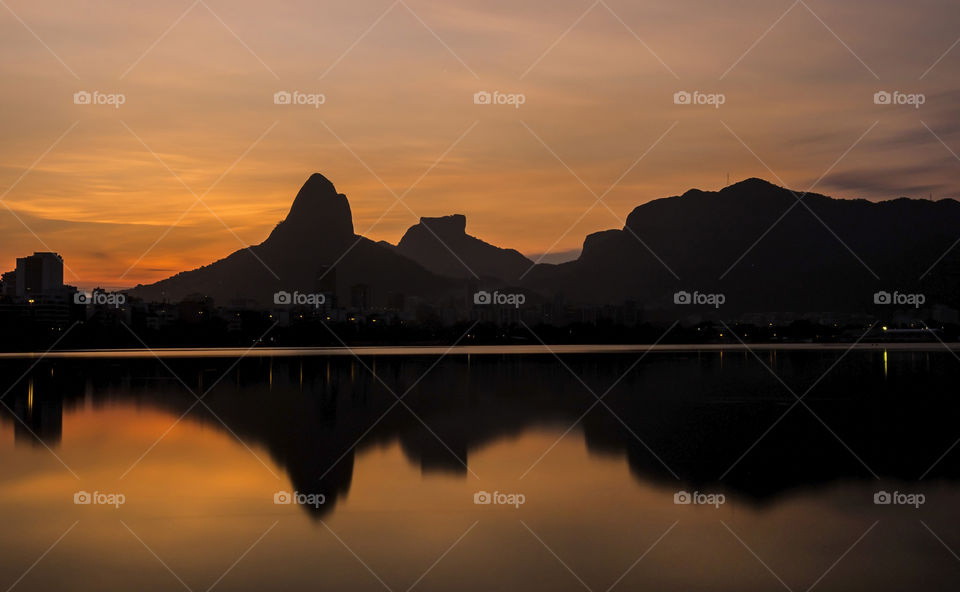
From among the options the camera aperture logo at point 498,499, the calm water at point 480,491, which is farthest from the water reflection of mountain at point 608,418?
the camera aperture logo at point 498,499

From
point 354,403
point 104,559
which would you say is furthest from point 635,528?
point 354,403

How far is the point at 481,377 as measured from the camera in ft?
193

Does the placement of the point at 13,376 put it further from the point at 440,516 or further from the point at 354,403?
the point at 440,516

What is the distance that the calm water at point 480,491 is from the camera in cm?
1284

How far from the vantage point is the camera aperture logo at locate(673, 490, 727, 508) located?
56.4 feet

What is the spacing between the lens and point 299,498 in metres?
17.8

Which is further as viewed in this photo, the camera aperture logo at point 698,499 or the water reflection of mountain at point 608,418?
the water reflection of mountain at point 608,418

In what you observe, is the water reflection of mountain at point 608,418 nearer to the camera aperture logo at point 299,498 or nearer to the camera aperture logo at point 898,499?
the camera aperture logo at point 299,498

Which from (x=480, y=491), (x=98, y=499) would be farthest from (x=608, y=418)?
(x=98, y=499)

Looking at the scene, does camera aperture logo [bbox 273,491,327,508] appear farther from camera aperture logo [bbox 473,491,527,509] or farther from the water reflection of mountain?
camera aperture logo [bbox 473,491,527,509]

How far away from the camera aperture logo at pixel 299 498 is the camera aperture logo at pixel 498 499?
3.01 metres

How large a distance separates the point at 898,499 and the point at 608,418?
15.2m

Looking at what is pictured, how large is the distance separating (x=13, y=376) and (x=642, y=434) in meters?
51.4

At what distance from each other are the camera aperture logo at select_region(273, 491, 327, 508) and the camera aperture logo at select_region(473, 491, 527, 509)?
3012 millimetres
